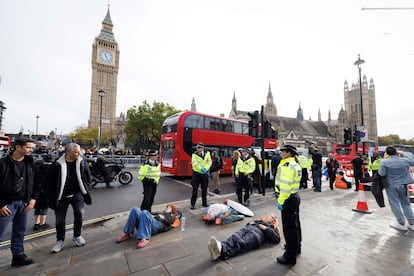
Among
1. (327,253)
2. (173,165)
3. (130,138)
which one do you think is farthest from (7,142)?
(327,253)

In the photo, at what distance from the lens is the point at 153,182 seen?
4535 millimetres

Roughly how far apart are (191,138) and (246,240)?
308 inches

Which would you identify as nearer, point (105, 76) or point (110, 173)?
point (110, 173)

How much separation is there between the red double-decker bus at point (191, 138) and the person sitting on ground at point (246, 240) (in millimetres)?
7224

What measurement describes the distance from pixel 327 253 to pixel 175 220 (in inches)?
106

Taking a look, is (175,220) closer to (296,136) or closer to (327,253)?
(327,253)

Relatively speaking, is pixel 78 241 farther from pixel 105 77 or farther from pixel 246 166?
pixel 105 77

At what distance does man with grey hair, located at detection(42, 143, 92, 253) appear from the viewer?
3076mm

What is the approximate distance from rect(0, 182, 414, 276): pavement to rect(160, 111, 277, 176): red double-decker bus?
19.8 feet

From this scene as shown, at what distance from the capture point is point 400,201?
4082 millimetres

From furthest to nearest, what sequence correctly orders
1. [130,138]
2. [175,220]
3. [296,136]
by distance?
[296,136] < [130,138] < [175,220]

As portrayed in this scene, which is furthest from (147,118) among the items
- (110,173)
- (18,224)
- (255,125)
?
(18,224)

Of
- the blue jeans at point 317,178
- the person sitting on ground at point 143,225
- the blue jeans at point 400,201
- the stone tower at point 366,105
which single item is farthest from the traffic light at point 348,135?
the stone tower at point 366,105

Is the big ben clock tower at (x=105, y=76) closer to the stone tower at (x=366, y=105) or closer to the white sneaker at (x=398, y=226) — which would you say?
the white sneaker at (x=398, y=226)
